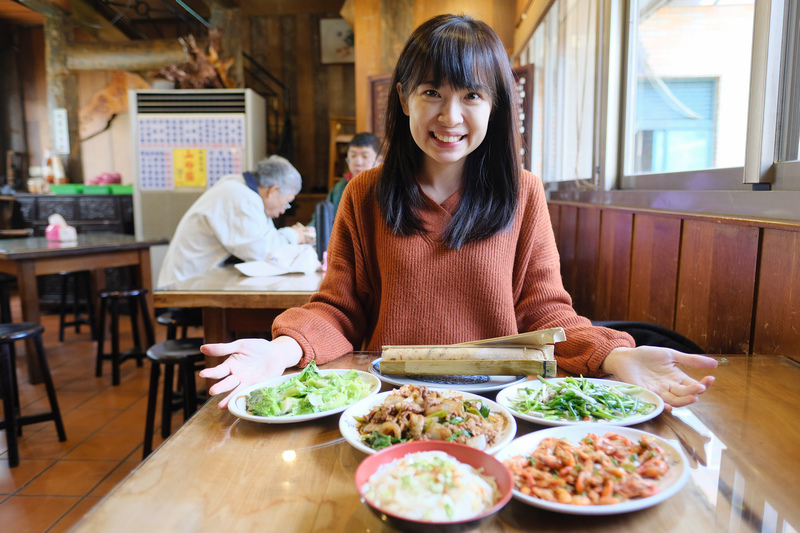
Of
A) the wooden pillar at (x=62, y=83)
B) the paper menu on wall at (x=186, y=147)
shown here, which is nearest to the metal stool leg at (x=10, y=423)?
the paper menu on wall at (x=186, y=147)

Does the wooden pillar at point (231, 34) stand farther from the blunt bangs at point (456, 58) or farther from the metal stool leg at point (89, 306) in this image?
the blunt bangs at point (456, 58)

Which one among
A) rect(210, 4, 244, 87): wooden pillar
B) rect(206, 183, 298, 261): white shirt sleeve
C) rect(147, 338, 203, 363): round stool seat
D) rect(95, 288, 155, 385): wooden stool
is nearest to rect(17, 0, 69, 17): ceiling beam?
rect(210, 4, 244, 87): wooden pillar

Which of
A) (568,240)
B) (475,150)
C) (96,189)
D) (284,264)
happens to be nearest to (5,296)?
(96,189)

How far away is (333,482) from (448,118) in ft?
2.49

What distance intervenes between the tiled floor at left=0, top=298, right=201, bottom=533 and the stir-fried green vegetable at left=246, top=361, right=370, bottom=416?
5.68 feet

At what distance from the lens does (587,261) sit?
8.78 ft

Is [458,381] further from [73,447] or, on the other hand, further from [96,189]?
[96,189]

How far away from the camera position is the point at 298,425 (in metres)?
0.84

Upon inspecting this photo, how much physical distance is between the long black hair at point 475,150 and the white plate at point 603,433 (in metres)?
0.60

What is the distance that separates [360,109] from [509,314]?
4.66 metres

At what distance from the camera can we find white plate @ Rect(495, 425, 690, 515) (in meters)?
0.56

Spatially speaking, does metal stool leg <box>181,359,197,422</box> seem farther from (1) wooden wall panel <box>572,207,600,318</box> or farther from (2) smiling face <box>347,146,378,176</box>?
(2) smiling face <box>347,146,378,176</box>

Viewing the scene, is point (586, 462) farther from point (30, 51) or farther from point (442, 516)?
point (30, 51)

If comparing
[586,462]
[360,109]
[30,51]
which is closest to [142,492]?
[586,462]
